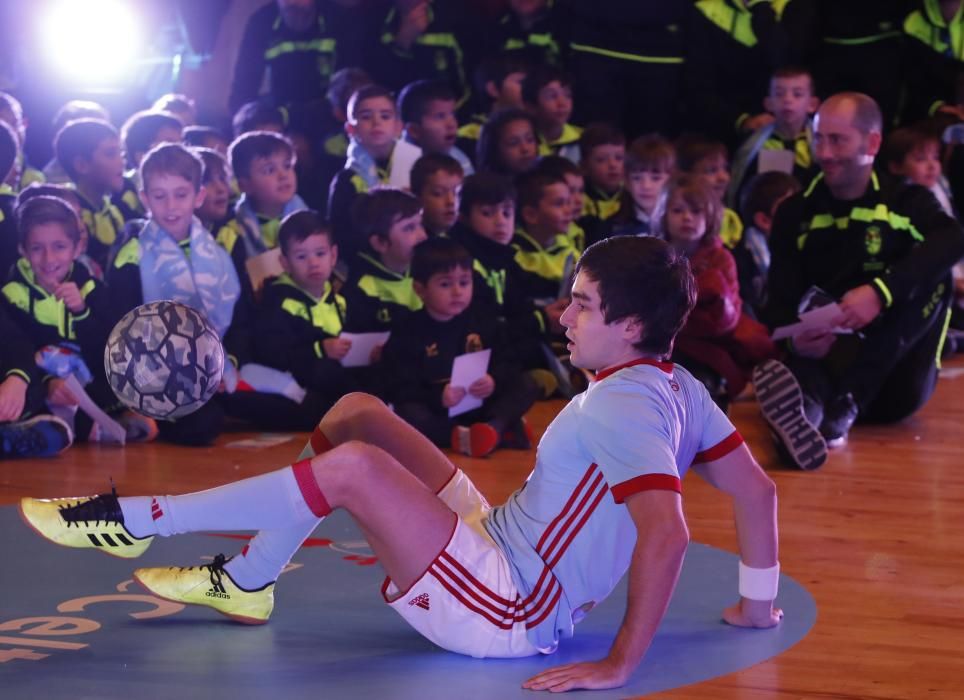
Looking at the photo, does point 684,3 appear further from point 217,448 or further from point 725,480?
point 725,480

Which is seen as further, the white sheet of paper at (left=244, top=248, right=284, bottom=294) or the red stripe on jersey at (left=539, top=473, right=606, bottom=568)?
the white sheet of paper at (left=244, top=248, right=284, bottom=294)

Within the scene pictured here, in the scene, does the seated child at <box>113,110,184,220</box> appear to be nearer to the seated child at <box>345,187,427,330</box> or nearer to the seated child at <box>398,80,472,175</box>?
the seated child at <box>398,80,472,175</box>

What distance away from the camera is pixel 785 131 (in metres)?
8.69

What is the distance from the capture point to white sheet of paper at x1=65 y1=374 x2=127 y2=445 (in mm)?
5762

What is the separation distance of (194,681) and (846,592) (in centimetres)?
171

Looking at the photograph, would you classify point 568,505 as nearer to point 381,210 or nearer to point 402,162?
point 381,210

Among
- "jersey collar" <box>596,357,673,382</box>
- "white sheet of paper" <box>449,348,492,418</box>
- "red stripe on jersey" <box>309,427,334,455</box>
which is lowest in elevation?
"white sheet of paper" <box>449,348,492,418</box>

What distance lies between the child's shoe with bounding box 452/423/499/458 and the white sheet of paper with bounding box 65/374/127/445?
1319mm

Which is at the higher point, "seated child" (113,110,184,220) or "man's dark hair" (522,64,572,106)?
"man's dark hair" (522,64,572,106)

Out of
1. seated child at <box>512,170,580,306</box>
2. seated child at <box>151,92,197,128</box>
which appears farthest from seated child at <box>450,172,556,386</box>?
seated child at <box>151,92,197,128</box>

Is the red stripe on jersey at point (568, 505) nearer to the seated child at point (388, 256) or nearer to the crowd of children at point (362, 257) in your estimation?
the crowd of children at point (362, 257)

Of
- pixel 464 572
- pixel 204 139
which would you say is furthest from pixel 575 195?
pixel 464 572

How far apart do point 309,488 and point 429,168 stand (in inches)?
162

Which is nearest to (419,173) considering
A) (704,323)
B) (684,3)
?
(704,323)
